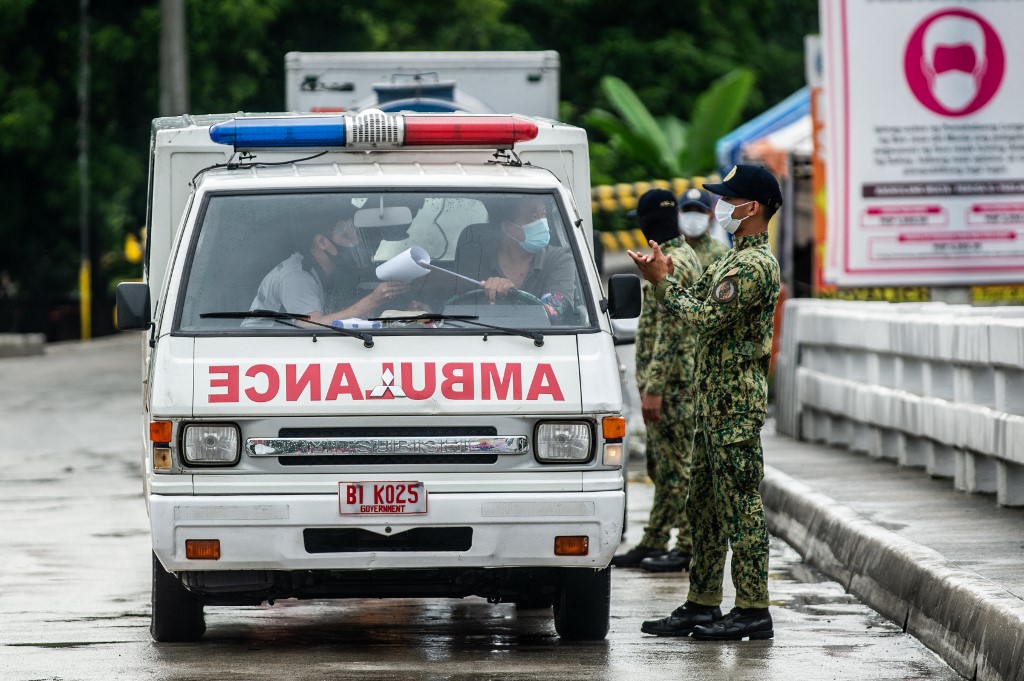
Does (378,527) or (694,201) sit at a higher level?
(694,201)

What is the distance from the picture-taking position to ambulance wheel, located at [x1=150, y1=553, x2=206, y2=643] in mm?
7699

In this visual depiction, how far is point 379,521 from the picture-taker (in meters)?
7.09

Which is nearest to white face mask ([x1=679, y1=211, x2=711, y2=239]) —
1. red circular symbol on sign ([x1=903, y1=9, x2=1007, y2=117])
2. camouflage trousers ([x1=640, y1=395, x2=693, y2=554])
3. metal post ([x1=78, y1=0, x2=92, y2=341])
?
camouflage trousers ([x1=640, y1=395, x2=693, y2=554])

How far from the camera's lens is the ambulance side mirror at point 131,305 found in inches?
297

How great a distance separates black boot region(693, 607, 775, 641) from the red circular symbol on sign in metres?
7.67

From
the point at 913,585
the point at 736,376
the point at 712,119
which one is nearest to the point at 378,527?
the point at 736,376

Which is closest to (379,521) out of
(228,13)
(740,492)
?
(740,492)

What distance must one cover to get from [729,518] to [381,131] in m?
2.19

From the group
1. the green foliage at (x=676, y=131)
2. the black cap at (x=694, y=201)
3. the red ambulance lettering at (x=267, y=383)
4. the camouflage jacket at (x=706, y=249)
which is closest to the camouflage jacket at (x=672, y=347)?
the camouflage jacket at (x=706, y=249)

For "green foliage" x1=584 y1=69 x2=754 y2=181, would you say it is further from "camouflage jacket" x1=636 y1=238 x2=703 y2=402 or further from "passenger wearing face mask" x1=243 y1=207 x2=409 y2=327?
"passenger wearing face mask" x1=243 y1=207 x2=409 y2=327

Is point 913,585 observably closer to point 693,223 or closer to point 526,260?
point 526,260

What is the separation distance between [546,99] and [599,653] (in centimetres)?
1149

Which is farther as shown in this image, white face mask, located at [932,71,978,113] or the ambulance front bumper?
white face mask, located at [932,71,978,113]

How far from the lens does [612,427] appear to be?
7223mm
